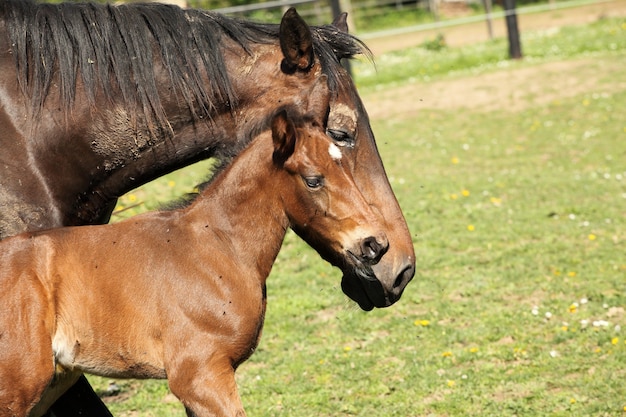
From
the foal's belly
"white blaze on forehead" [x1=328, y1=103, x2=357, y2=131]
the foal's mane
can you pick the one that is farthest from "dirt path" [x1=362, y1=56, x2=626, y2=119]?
the foal's belly

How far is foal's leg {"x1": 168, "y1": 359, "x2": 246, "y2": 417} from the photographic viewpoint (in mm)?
3230

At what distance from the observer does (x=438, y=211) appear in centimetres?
894

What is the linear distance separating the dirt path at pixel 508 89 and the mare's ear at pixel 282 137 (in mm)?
9838

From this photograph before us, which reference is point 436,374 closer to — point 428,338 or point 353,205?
point 428,338

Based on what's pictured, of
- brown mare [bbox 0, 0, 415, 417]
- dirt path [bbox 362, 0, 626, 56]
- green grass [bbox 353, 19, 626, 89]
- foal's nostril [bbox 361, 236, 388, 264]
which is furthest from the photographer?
dirt path [bbox 362, 0, 626, 56]

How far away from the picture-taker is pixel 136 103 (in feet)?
12.8

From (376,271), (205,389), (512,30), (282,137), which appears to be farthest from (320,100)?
(512,30)

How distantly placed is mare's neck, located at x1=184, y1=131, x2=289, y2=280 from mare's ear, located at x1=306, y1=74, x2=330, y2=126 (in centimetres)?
26

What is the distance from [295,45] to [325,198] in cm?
78

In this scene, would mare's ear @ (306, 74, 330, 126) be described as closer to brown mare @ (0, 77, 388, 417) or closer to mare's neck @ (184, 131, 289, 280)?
brown mare @ (0, 77, 388, 417)

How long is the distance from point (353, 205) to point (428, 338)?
2779 mm

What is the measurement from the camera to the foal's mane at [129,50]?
3836mm

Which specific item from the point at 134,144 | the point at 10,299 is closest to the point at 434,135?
the point at 134,144

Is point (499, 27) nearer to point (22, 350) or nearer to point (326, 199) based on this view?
point (326, 199)
